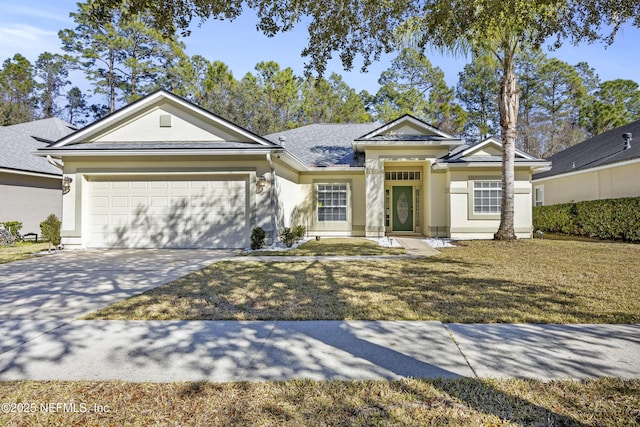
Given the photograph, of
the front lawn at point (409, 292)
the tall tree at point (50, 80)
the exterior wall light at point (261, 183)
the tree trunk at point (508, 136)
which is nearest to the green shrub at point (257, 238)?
the exterior wall light at point (261, 183)

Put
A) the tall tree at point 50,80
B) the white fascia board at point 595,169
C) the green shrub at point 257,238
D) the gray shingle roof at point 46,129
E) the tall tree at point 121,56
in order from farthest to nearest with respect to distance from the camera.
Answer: the tall tree at point 50,80
the tall tree at point 121,56
the gray shingle roof at point 46,129
the white fascia board at point 595,169
the green shrub at point 257,238

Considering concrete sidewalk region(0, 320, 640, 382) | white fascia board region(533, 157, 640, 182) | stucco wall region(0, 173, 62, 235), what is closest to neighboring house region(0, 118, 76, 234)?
stucco wall region(0, 173, 62, 235)

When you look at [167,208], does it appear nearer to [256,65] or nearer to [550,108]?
[256,65]

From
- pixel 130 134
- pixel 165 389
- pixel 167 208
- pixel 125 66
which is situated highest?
pixel 125 66

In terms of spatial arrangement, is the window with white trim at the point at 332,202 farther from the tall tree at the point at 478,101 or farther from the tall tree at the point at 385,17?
the tall tree at the point at 478,101

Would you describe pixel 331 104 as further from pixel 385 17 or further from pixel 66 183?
pixel 385 17

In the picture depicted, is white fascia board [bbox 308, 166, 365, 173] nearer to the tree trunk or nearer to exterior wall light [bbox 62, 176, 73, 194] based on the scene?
the tree trunk

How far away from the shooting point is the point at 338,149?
691 inches

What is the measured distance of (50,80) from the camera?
3928 centimetres

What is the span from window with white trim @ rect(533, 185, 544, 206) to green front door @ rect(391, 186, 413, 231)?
36.7 ft

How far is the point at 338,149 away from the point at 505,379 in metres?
15.3

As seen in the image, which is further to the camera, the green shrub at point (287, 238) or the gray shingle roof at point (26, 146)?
the gray shingle roof at point (26, 146)

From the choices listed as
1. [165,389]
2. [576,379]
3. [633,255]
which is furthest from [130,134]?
[633,255]

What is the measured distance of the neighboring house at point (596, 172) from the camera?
15.2m
